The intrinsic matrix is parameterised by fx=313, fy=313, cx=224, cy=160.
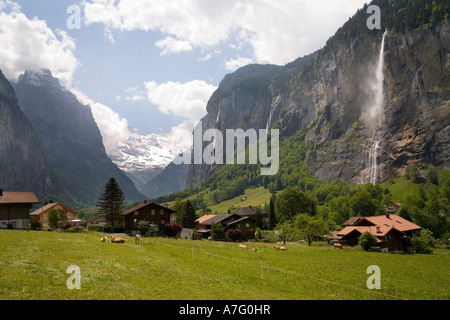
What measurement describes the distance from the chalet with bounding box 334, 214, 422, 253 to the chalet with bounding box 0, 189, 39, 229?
241 ft

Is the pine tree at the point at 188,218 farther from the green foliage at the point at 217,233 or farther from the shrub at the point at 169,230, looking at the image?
the green foliage at the point at 217,233

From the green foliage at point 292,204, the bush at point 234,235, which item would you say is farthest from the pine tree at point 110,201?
the green foliage at point 292,204

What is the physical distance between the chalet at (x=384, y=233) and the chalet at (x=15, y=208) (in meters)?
73.4

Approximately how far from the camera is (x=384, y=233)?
220ft

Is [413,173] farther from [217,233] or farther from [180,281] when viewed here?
[180,281]

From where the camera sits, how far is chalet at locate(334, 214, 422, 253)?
6731cm

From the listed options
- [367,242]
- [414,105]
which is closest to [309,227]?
[367,242]

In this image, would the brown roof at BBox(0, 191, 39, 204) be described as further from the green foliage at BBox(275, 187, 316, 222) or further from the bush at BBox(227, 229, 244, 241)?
the green foliage at BBox(275, 187, 316, 222)

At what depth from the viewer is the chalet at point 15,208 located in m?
68.1

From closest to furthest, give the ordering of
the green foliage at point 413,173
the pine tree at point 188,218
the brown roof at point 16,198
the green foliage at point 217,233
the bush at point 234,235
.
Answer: the green foliage at point 217,233 < the brown roof at point 16,198 < the bush at point 234,235 < the pine tree at point 188,218 < the green foliage at point 413,173

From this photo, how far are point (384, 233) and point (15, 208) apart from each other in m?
81.5
